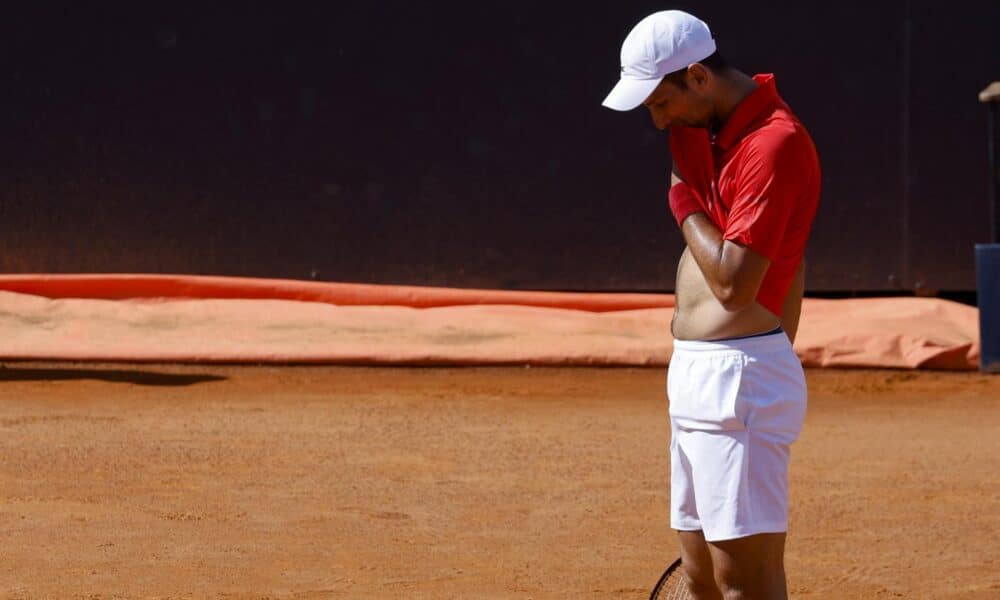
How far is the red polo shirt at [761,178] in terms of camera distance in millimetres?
2977

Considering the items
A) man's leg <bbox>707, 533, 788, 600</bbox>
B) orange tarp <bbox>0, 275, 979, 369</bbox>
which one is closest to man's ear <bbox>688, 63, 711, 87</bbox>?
man's leg <bbox>707, 533, 788, 600</bbox>

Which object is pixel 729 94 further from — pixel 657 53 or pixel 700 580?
pixel 700 580

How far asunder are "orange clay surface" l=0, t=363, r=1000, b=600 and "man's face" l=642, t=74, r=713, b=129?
2222 millimetres

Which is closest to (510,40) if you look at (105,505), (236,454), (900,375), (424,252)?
(424,252)

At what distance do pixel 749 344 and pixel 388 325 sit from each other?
760 cm

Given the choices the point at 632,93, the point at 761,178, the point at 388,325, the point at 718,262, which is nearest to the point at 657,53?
the point at 632,93

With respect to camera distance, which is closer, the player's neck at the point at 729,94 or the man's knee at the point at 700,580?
the player's neck at the point at 729,94

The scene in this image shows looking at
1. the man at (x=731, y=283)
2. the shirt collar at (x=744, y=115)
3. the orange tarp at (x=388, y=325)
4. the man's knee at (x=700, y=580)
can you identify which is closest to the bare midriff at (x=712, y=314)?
the man at (x=731, y=283)

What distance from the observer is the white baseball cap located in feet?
10.0

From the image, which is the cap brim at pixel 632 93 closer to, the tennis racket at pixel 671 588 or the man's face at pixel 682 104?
the man's face at pixel 682 104

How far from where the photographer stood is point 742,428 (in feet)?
10.1

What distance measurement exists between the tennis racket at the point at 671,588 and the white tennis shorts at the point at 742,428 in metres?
0.53

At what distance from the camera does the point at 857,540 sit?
5.74 m

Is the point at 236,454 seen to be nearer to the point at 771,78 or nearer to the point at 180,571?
the point at 180,571
